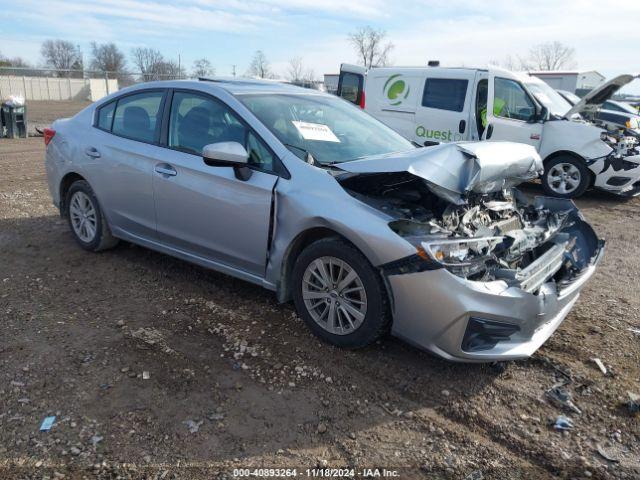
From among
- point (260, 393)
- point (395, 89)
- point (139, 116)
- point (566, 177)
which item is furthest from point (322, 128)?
point (395, 89)

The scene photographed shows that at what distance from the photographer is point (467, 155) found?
133 inches

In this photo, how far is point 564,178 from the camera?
8953 millimetres

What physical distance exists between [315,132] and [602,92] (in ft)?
21.6

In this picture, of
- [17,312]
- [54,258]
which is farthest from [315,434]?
[54,258]

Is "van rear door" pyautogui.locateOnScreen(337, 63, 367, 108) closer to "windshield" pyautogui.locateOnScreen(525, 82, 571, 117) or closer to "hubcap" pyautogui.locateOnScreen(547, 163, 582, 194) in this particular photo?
"windshield" pyautogui.locateOnScreen(525, 82, 571, 117)

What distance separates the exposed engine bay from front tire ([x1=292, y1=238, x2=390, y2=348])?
32 centimetres

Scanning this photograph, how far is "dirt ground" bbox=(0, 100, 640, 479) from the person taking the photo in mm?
2527

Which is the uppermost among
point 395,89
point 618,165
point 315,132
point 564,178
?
point 395,89

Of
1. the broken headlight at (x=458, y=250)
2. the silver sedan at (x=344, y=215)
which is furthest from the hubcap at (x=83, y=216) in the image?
the broken headlight at (x=458, y=250)

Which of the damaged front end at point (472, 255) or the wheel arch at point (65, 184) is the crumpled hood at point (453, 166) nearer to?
the damaged front end at point (472, 255)

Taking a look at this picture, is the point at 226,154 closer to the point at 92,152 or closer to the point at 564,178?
the point at 92,152

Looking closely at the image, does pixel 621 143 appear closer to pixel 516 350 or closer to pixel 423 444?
pixel 516 350

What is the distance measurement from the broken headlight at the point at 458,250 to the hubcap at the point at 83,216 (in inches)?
135

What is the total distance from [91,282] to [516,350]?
348cm
